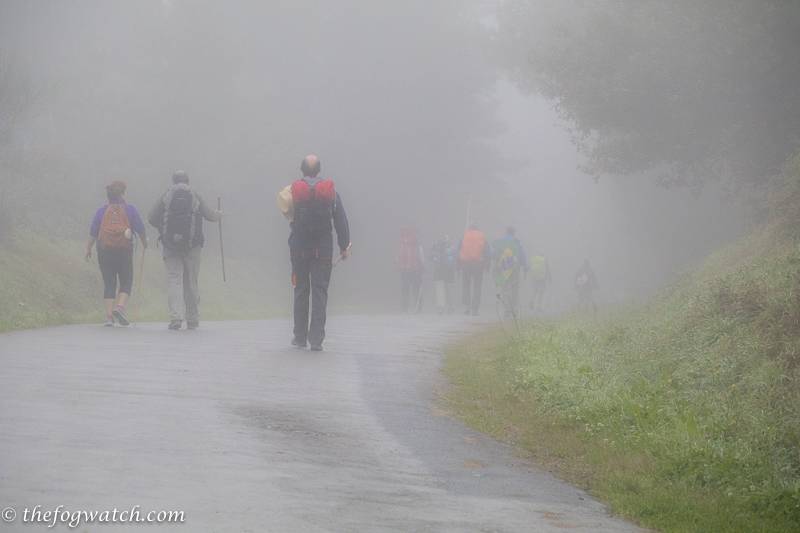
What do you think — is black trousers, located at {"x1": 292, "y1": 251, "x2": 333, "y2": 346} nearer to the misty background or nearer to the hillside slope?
the hillside slope

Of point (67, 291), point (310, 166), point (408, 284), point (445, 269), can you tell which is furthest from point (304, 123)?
point (310, 166)

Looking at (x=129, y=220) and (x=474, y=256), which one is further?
(x=474, y=256)

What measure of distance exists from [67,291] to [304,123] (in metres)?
19.9

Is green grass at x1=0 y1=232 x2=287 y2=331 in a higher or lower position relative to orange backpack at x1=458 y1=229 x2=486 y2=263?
lower

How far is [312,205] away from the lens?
44.2 feet

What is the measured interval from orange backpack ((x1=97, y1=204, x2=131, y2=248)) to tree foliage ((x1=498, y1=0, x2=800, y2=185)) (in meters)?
11.3

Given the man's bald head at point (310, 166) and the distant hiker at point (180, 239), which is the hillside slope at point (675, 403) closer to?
the man's bald head at point (310, 166)

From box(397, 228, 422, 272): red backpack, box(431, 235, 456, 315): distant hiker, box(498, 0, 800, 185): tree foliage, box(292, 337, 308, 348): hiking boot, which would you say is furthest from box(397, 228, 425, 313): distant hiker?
box(292, 337, 308, 348): hiking boot

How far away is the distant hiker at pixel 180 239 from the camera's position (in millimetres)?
15938

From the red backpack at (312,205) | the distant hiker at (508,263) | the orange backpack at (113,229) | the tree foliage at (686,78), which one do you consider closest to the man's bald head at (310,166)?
the red backpack at (312,205)

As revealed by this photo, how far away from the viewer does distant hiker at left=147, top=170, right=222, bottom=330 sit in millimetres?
15938

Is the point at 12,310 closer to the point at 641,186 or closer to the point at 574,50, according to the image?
the point at 574,50

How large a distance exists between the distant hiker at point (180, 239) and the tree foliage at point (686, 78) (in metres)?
10.6

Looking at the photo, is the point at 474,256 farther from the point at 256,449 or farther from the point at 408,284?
the point at 256,449
